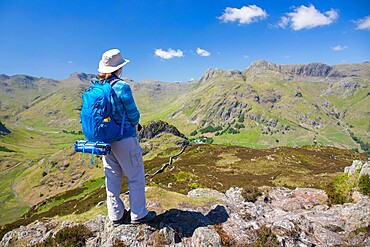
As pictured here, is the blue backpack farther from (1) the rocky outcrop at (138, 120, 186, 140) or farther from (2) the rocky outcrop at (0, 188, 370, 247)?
(1) the rocky outcrop at (138, 120, 186, 140)

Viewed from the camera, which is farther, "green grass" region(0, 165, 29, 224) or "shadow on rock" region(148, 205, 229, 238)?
"green grass" region(0, 165, 29, 224)

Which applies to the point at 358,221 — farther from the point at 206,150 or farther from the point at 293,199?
the point at 206,150

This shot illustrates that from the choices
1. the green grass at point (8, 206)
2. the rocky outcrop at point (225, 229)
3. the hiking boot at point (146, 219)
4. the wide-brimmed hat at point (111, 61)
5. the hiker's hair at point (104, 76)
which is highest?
the wide-brimmed hat at point (111, 61)

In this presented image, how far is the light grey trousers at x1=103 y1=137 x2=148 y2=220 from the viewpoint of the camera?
771cm

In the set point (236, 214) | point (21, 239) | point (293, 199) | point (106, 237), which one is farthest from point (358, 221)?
point (21, 239)

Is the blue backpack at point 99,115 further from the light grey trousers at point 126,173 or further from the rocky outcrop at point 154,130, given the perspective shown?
the rocky outcrop at point 154,130

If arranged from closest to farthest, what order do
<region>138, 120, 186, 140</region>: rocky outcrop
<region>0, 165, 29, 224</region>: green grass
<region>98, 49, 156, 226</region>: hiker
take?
<region>98, 49, 156, 226</region>: hiker < <region>0, 165, 29, 224</region>: green grass < <region>138, 120, 186, 140</region>: rocky outcrop

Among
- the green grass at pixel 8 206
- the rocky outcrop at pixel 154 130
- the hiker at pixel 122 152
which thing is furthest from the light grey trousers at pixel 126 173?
the rocky outcrop at pixel 154 130

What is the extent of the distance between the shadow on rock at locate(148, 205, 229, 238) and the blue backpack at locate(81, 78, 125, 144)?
4.15 m

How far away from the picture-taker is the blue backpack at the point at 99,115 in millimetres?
6926

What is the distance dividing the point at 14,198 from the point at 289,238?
143213mm

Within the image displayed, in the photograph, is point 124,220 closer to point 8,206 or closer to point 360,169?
point 360,169

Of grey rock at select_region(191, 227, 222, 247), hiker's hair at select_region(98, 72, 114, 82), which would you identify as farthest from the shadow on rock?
hiker's hair at select_region(98, 72, 114, 82)

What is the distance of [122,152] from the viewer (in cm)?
768
